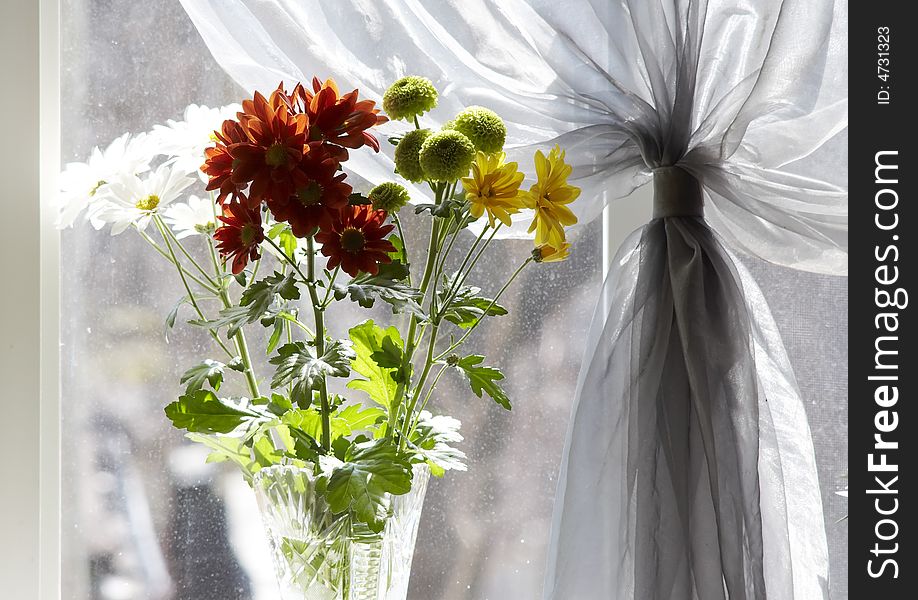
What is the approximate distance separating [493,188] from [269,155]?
0.73 ft

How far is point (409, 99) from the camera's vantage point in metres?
0.80

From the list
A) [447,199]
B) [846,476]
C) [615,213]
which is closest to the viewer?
[447,199]

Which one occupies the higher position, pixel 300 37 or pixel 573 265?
pixel 300 37

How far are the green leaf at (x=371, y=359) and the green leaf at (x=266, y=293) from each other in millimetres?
124

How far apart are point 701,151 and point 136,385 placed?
0.85 m

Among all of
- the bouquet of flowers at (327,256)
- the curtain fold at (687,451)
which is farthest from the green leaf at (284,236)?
the curtain fold at (687,451)

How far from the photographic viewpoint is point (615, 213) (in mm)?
1143

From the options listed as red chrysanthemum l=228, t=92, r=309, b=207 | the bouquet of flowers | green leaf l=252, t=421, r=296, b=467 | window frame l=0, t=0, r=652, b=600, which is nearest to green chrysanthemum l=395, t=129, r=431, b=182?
the bouquet of flowers

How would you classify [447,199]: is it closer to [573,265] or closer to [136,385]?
[573,265]

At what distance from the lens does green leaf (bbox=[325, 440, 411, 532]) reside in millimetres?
755

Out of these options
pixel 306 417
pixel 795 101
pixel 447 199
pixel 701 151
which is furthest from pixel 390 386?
pixel 795 101

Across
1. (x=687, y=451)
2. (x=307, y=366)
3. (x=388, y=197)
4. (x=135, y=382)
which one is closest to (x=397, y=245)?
(x=388, y=197)

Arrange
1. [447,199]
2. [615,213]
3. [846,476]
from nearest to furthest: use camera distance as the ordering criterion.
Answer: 1. [447,199]
2. [846,476]
3. [615,213]

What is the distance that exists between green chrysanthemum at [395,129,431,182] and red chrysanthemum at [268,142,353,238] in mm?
80
